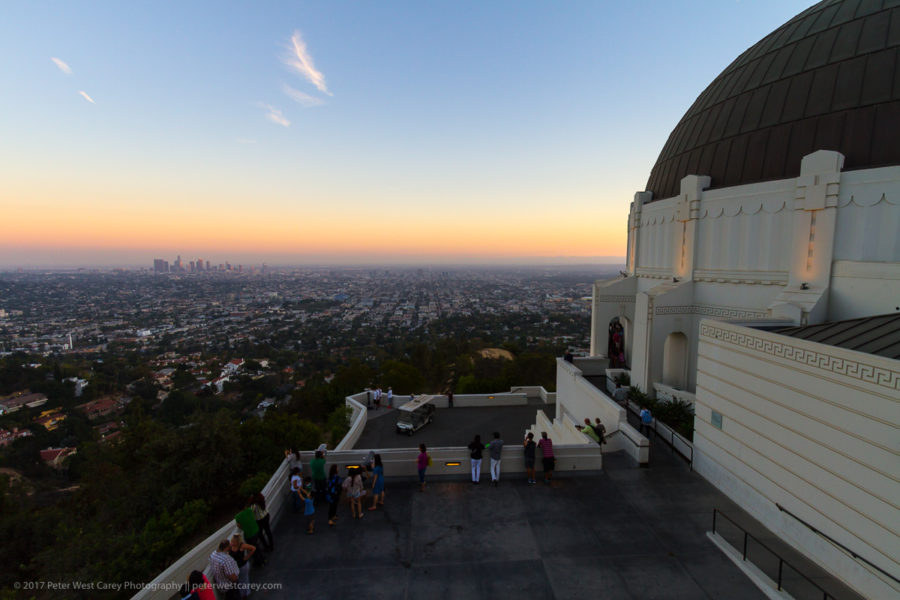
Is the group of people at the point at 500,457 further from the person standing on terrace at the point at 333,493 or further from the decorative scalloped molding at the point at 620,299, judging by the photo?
the decorative scalloped molding at the point at 620,299

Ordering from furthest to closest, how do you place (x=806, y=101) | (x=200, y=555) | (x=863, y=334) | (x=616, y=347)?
(x=616, y=347), (x=806, y=101), (x=200, y=555), (x=863, y=334)

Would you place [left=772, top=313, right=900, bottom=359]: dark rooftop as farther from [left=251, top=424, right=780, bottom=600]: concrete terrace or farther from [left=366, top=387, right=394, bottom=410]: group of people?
[left=366, top=387, right=394, bottom=410]: group of people

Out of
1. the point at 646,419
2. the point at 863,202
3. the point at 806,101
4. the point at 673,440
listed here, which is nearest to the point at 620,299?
the point at 646,419

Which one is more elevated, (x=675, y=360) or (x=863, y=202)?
(x=863, y=202)

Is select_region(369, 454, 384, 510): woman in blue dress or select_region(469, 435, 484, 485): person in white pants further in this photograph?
select_region(469, 435, 484, 485): person in white pants

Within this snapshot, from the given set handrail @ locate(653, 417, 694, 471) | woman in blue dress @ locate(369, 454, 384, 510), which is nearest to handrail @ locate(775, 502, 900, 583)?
handrail @ locate(653, 417, 694, 471)

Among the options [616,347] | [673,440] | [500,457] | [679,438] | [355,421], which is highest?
[616,347]

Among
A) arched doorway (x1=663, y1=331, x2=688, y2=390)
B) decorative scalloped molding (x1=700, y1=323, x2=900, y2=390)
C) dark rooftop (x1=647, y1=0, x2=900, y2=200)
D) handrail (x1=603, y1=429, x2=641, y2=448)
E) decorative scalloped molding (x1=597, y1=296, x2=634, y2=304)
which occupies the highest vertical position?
dark rooftop (x1=647, y1=0, x2=900, y2=200)

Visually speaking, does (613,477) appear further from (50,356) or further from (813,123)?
(50,356)

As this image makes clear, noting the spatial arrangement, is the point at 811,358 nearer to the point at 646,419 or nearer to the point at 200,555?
the point at 646,419
